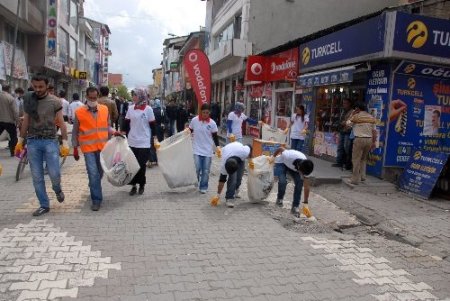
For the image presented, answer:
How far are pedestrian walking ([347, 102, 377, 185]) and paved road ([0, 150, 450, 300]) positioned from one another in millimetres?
2148

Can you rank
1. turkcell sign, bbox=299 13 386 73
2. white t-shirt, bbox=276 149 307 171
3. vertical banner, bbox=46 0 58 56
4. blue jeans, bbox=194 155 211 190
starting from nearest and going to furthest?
white t-shirt, bbox=276 149 307 171 < blue jeans, bbox=194 155 211 190 < turkcell sign, bbox=299 13 386 73 < vertical banner, bbox=46 0 58 56

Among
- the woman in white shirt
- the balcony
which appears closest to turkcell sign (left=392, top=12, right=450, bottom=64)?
the woman in white shirt

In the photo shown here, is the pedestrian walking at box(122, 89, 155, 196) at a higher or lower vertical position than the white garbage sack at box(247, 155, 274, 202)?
higher

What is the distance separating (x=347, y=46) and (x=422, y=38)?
1.75 metres

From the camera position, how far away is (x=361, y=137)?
8578 millimetres

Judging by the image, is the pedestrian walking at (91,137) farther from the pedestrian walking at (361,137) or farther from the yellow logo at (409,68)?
the yellow logo at (409,68)

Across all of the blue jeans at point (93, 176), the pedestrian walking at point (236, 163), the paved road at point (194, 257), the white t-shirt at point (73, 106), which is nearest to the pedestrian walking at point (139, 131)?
the paved road at point (194, 257)

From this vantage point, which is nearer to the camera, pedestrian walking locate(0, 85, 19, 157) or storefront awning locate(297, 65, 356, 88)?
storefront awning locate(297, 65, 356, 88)

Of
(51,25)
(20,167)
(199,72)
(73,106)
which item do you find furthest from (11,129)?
(51,25)

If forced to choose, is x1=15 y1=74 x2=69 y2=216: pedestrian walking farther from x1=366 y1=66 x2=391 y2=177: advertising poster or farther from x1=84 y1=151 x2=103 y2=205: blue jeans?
x1=366 y1=66 x2=391 y2=177: advertising poster

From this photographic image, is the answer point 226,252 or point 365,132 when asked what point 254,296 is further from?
point 365,132

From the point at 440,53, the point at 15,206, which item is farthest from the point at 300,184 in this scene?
the point at 440,53

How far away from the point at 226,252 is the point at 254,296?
110 cm

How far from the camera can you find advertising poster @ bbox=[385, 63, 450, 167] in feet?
29.7
